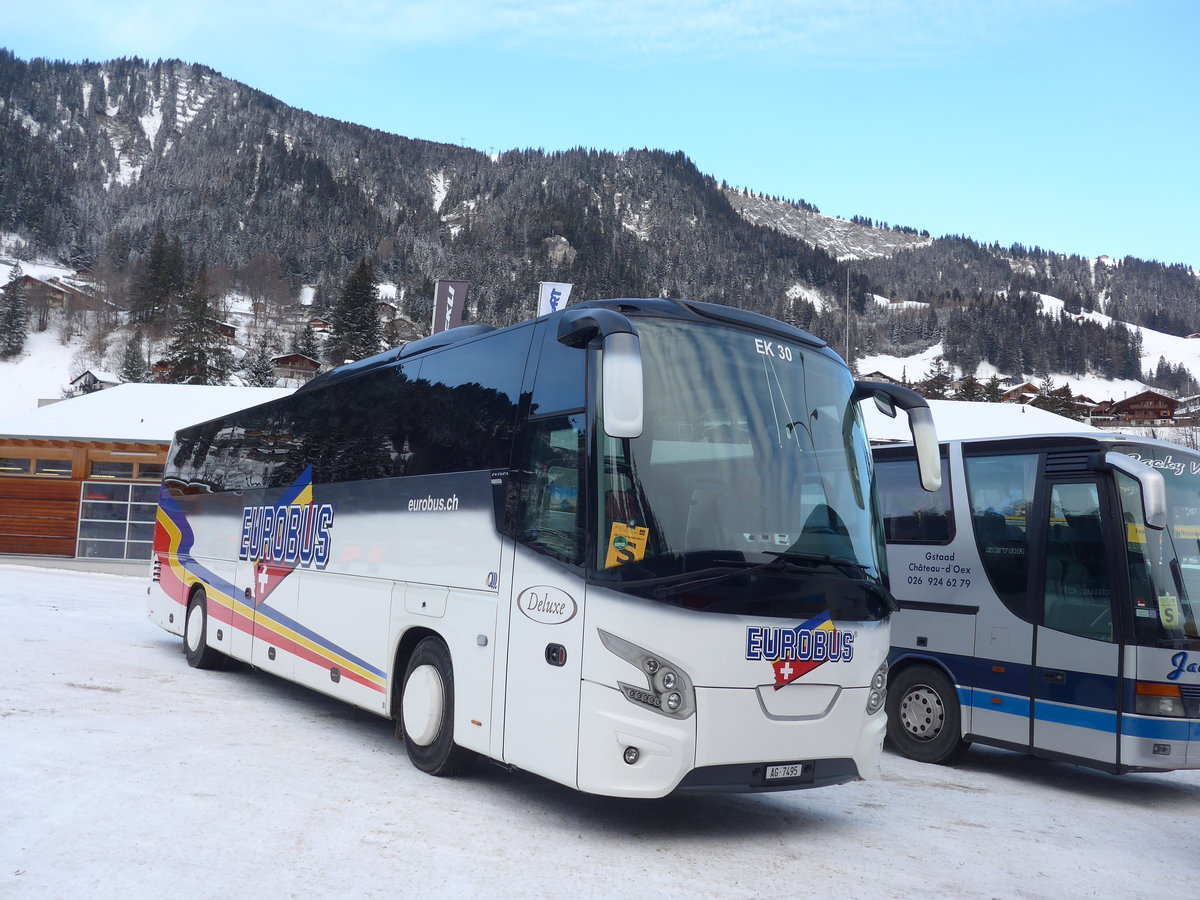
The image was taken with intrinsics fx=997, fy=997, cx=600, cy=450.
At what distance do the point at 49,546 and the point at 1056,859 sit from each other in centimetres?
3154

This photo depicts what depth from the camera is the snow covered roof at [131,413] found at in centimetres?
3005

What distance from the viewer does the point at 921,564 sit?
9648 millimetres

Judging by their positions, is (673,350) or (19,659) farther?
(19,659)

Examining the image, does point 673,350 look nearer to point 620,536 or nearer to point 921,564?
point 620,536

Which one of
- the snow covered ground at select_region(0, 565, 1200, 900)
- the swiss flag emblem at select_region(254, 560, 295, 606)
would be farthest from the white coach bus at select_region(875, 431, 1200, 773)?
the swiss flag emblem at select_region(254, 560, 295, 606)

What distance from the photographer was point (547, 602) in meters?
5.77

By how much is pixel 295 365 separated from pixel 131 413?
224 feet

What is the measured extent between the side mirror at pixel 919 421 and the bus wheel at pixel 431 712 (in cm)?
339

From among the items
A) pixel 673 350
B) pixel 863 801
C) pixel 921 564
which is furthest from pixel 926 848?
pixel 921 564

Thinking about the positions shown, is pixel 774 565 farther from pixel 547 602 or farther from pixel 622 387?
pixel 622 387

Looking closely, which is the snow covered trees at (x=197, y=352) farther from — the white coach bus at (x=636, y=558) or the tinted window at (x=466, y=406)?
the white coach bus at (x=636, y=558)

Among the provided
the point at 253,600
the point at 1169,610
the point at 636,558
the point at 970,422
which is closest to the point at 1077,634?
the point at 1169,610

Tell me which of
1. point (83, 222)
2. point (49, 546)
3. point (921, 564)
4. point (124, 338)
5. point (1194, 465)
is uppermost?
point (83, 222)

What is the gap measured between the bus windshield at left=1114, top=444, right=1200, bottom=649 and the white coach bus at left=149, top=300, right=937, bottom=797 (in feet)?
7.90
